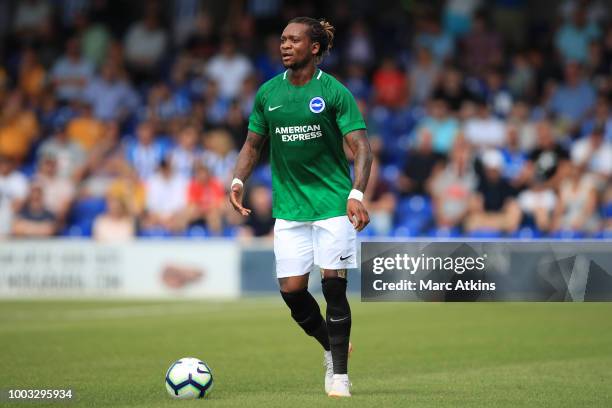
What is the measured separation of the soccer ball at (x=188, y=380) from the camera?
8.13 meters

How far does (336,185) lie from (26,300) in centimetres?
1155

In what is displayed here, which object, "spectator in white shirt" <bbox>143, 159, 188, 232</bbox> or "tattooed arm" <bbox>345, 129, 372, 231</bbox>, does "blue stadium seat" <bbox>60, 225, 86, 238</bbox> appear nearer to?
"spectator in white shirt" <bbox>143, 159, 188, 232</bbox>

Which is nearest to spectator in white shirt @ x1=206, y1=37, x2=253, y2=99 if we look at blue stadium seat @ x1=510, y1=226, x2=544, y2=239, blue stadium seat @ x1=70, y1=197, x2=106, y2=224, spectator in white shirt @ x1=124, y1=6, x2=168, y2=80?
spectator in white shirt @ x1=124, y1=6, x2=168, y2=80

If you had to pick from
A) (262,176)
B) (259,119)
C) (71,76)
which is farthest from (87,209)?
(259,119)

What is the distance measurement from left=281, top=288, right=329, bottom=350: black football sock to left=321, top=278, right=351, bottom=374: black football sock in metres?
0.28

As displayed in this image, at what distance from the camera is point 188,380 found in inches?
320

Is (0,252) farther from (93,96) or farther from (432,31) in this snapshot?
(432,31)

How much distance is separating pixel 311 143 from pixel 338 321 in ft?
4.09

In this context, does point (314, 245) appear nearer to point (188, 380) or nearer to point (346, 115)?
point (346, 115)

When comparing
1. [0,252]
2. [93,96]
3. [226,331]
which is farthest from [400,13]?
[226,331]

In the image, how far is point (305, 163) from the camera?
27.5ft

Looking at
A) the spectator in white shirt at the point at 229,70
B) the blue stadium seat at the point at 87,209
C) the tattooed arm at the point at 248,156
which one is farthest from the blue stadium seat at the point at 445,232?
the tattooed arm at the point at 248,156

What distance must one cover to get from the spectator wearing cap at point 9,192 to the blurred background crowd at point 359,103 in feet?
0.13

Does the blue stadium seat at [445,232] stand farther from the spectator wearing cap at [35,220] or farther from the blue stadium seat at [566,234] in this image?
the spectator wearing cap at [35,220]
